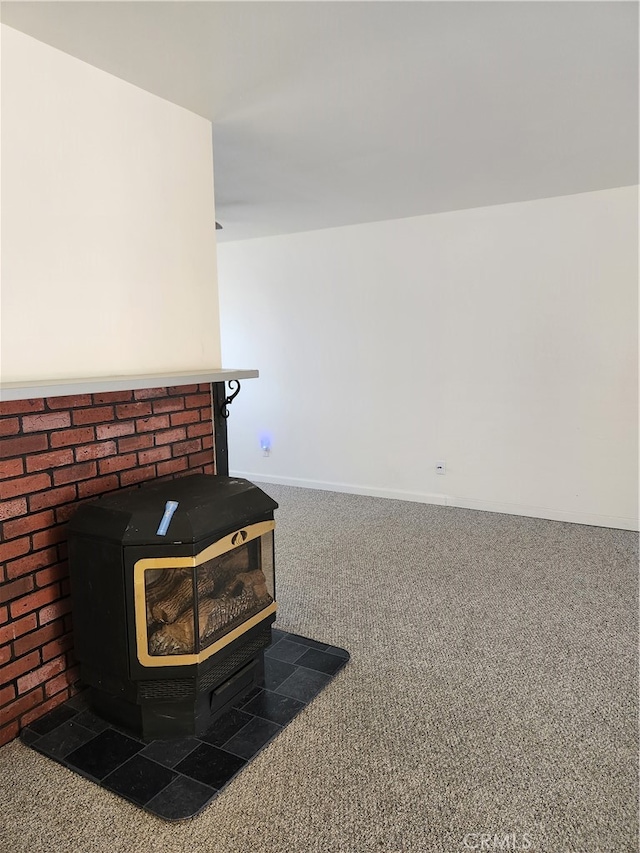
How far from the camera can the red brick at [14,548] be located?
5.91ft

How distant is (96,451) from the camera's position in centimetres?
209

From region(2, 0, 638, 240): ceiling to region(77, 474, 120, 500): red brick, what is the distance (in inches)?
55.4

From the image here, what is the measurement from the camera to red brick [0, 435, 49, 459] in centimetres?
179

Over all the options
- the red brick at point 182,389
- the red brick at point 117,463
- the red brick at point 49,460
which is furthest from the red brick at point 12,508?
the red brick at point 182,389

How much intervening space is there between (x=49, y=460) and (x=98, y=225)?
0.82m

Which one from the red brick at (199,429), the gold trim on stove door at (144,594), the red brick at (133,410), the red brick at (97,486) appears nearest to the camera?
the gold trim on stove door at (144,594)

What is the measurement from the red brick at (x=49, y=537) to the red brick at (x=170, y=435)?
1.69 ft

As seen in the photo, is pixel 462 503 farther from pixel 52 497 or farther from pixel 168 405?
pixel 52 497

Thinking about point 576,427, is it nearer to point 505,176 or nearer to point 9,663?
point 505,176

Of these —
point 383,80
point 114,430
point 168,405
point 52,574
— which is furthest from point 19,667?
point 383,80

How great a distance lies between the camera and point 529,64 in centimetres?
198

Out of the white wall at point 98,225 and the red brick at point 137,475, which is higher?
the white wall at point 98,225

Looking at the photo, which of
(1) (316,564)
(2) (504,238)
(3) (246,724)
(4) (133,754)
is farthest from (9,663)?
(2) (504,238)

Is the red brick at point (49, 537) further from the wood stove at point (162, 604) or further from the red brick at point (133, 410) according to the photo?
the red brick at point (133, 410)
